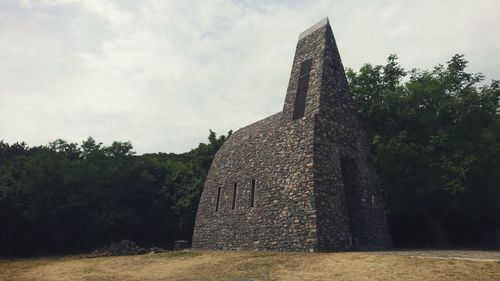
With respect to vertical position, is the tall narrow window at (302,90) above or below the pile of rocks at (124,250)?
above

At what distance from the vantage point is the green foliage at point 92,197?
28.9 m

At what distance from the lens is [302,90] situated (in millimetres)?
22000

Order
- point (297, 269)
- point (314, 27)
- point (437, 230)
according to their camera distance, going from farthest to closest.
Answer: point (314, 27) → point (437, 230) → point (297, 269)

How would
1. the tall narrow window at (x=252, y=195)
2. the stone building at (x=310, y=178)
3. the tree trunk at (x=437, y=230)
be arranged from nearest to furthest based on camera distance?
the stone building at (x=310, y=178)
the tree trunk at (x=437, y=230)
the tall narrow window at (x=252, y=195)

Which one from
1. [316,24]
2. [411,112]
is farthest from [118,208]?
[411,112]

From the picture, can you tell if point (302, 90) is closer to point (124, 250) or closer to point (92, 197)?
point (124, 250)

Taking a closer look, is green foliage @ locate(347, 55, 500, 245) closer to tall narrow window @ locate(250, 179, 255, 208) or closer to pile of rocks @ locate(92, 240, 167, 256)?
tall narrow window @ locate(250, 179, 255, 208)

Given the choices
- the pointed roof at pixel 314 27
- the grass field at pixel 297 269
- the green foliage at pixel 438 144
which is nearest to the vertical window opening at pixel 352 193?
the green foliage at pixel 438 144

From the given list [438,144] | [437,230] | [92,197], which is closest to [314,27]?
[438,144]

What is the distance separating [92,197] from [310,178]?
22.8m

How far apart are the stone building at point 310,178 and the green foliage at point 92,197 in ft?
32.4

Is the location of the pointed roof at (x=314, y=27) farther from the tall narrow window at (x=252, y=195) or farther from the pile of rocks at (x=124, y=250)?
the pile of rocks at (x=124, y=250)

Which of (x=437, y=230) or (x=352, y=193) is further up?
(x=352, y=193)

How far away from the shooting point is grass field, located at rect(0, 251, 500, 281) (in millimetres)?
10586
